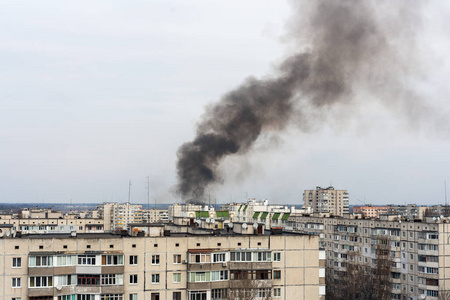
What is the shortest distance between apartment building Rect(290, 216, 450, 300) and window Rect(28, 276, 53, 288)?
1692 inches

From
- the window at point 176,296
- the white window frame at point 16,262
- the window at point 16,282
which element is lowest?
the window at point 176,296

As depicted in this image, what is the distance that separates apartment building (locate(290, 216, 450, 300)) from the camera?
2569 inches

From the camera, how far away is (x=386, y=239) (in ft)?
238

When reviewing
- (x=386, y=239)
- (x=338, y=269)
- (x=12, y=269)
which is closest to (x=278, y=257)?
(x=12, y=269)

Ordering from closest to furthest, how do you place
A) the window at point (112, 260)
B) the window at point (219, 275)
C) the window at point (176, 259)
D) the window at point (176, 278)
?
the window at point (112, 260)
the window at point (176, 278)
the window at point (176, 259)
the window at point (219, 275)

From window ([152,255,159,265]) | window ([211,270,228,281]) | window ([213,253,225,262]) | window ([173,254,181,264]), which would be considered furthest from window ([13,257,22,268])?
window ([213,253,225,262])

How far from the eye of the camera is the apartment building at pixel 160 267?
3734cm

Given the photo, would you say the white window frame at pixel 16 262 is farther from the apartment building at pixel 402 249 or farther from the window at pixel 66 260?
the apartment building at pixel 402 249

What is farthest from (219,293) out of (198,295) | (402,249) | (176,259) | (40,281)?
(402,249)

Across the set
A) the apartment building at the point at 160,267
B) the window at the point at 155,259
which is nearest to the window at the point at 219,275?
the apartment building at the point at 160,267

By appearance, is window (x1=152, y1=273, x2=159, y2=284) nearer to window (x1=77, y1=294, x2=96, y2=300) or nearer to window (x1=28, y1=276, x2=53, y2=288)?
window (x1=77, y1=294, x2=96, y2=300)

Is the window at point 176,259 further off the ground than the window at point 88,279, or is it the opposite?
the window at point 176,259

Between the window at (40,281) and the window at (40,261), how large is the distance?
0.73 meters

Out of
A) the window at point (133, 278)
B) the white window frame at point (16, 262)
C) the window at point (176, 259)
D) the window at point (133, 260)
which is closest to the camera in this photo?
the white window frame at point (16, 262)
